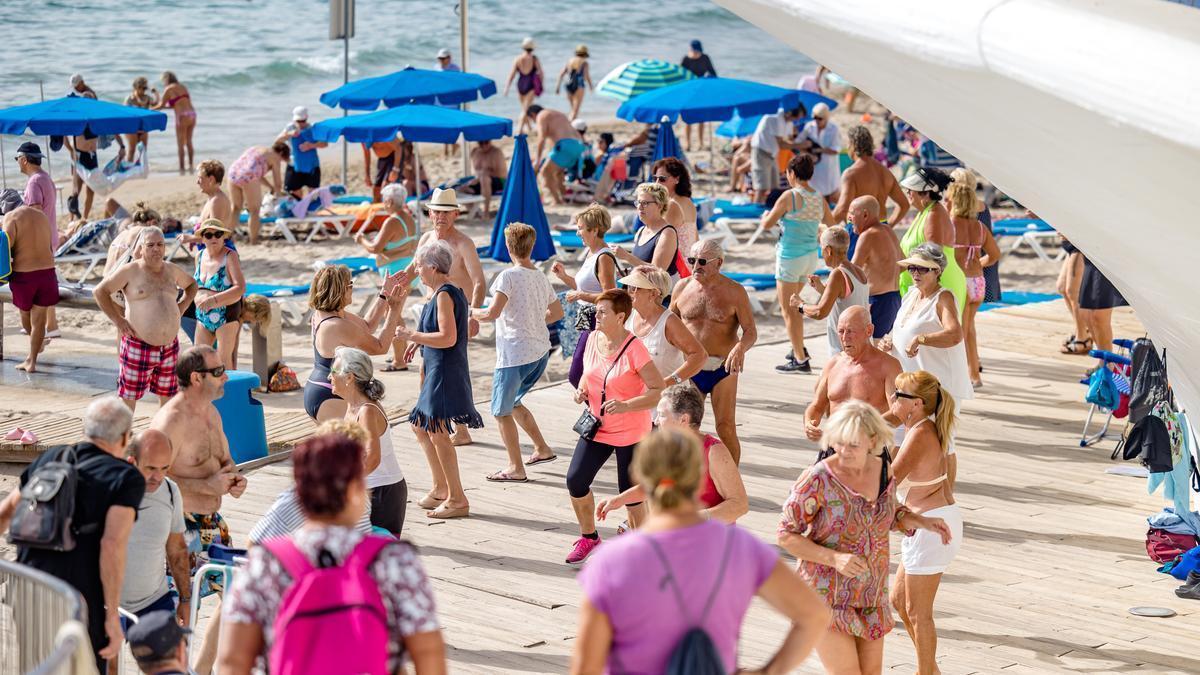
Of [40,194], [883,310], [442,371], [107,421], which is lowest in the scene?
[40,194]

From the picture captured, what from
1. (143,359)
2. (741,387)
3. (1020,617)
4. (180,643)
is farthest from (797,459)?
(180,643)

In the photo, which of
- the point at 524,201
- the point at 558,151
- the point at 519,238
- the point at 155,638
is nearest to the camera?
the point at 155,638

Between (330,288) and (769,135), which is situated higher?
(330,288)

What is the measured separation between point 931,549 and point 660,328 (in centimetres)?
238

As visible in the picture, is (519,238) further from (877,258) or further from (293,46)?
(293,46)

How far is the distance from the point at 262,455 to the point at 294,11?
169 feet

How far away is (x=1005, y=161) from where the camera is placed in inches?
264

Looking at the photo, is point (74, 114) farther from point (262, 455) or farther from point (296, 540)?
point (296, 540)

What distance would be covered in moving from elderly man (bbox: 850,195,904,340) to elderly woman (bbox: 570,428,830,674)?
6712 mm

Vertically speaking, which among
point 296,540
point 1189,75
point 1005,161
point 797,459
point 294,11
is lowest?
point 294,11

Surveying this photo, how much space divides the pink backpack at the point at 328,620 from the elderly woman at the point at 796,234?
8.41 metres

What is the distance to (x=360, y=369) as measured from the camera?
6.51m

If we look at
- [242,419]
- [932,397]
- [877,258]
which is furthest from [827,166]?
[932,397]

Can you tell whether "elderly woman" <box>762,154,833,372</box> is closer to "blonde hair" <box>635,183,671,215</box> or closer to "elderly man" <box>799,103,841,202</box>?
"blonde hair" <box>635,183,671,215</box>
